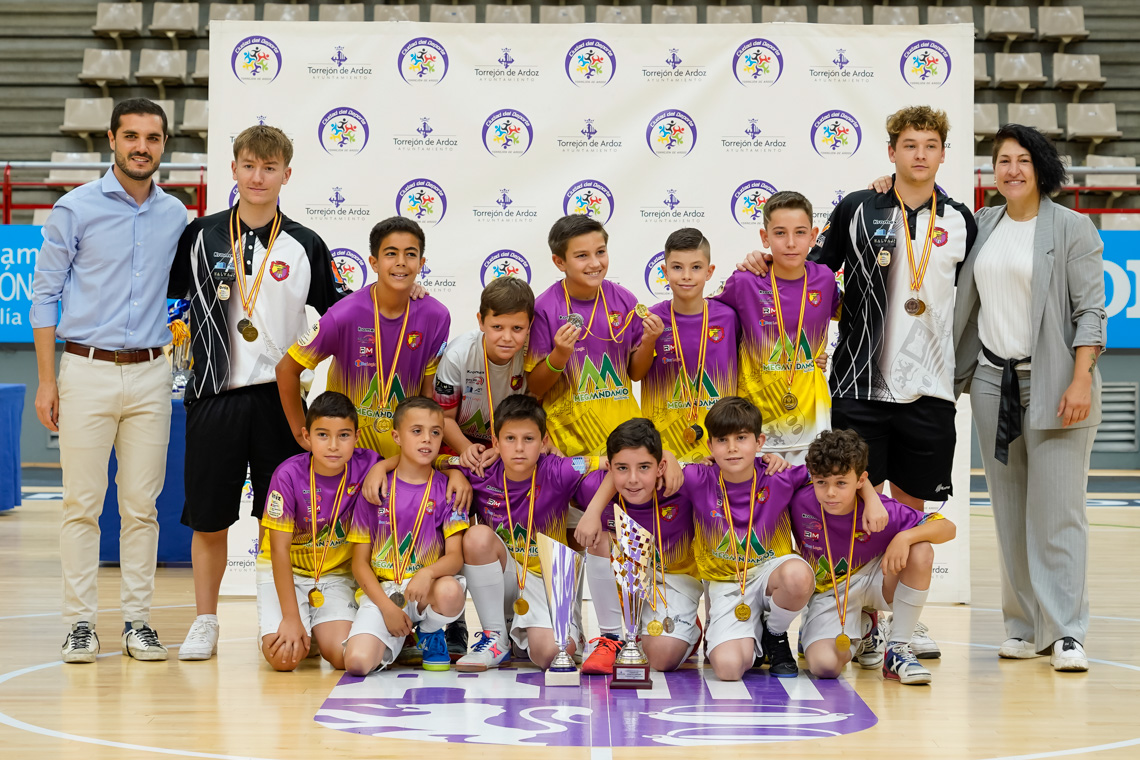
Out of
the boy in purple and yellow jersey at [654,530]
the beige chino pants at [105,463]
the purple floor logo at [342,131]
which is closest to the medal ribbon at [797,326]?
the boy in purple and yellow jersey at [654,530]

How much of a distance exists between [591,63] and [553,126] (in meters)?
0.39

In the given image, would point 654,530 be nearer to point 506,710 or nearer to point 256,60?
point 506,710

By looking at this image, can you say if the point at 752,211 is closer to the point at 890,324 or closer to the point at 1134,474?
the point at 890,324

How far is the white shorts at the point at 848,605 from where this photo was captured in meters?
3.96

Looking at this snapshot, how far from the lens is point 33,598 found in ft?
17.6

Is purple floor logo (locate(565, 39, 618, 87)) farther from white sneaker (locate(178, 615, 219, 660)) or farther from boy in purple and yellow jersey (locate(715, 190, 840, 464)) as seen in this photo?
white sneaker (locate(178, 615, 219, 660))

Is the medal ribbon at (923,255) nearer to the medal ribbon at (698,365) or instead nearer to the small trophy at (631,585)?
the medal ribbon at (698,365)

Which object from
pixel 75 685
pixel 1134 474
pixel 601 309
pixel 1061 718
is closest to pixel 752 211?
pixel 601 309

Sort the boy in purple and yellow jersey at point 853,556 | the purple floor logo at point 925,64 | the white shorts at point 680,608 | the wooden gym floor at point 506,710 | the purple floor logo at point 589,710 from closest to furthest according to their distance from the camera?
the wooden gym floor at point 506,710
the purple floor logo at point 589,710
the boy in purple and yellow jersey at point 853,556
the white shorts at point 680,608
the purple floor logo at point 925,64

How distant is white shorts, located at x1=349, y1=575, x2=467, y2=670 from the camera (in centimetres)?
390

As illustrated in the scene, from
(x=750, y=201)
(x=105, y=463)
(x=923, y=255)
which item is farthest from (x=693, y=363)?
(x=105, y=463)

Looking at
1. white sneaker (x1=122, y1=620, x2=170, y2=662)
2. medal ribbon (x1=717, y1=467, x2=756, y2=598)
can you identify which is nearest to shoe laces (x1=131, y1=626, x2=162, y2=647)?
white sneaker (x1=122, y1=620, x2=170, y2=662)

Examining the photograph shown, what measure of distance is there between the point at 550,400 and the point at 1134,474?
341 inches

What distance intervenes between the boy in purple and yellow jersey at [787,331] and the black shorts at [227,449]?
Result: 184 centimetres
